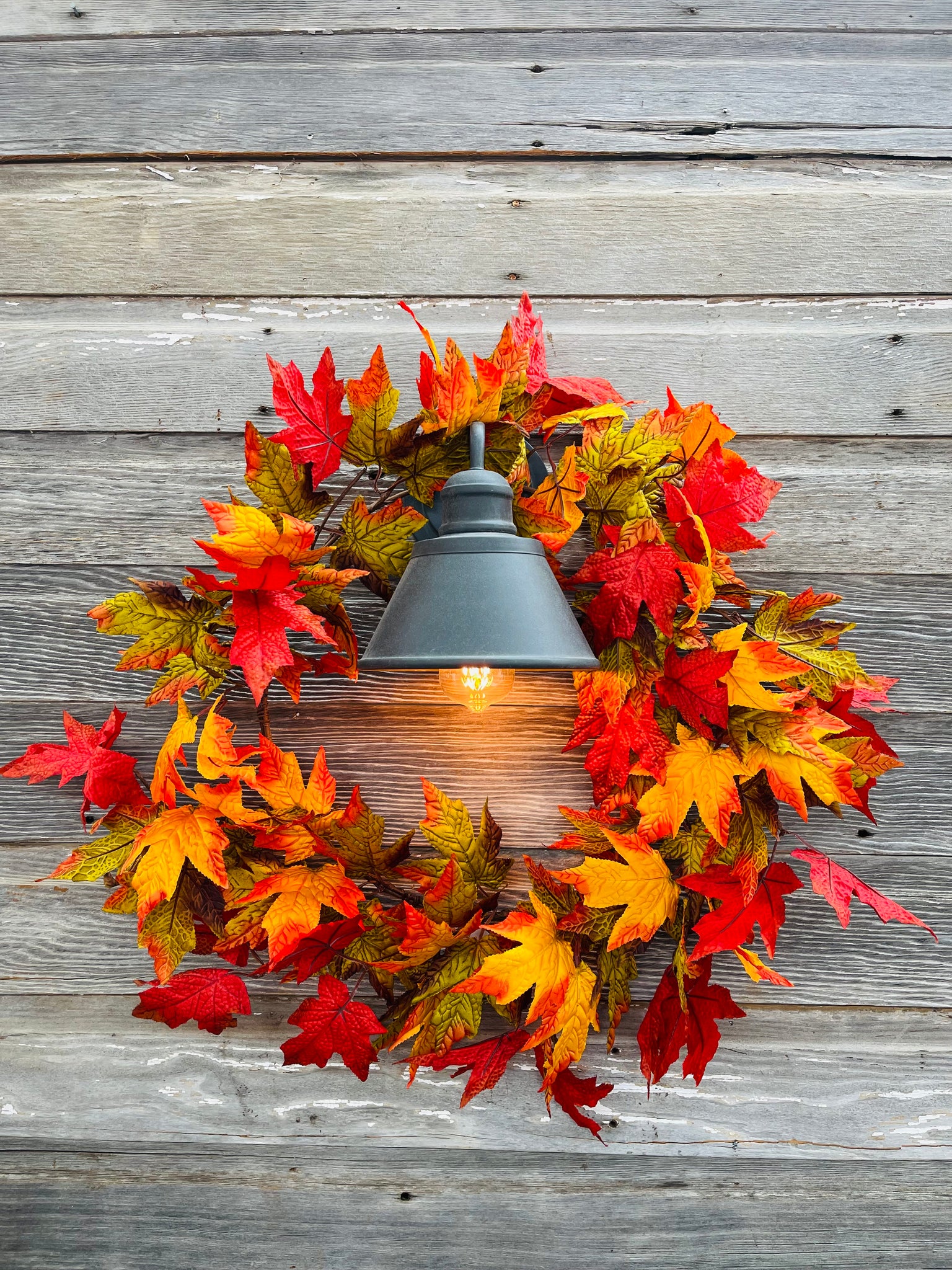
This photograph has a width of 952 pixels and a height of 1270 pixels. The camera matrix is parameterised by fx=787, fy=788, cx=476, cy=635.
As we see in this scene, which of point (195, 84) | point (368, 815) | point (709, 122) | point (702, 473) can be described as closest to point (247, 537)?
point (368, 815)

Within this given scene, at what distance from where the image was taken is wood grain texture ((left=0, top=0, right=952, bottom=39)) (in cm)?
100

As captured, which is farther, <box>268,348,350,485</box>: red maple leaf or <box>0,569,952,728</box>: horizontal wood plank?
<box>0,569,952,728</box>: horizontal wood plank

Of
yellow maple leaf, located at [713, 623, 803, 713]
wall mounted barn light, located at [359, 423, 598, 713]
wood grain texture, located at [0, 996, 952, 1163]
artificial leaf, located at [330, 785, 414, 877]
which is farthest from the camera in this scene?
wood grain texture, located at [0, 996, 952, 1163]

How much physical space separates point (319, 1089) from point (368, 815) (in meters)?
0.39

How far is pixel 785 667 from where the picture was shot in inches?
30.5

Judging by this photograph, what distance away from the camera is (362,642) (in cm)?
99

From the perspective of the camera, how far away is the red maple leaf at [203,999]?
3.03 ft

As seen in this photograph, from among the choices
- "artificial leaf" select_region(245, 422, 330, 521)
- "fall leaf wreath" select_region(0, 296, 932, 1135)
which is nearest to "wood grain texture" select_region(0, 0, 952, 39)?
"fall leaf wreath" select_region(0, 296, 932, 1135)

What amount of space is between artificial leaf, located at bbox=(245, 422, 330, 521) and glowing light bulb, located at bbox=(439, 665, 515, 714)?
9.5 inches

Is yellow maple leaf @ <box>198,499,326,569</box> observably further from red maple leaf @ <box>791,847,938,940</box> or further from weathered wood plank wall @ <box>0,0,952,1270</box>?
red maple leaf @ <box>791,847,938,940</box>

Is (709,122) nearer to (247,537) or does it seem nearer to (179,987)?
(247,537)

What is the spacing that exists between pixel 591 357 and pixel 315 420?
0.38 m

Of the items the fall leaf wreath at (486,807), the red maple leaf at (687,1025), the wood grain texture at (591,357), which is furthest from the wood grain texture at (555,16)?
the red maple leaf at (687,1025)

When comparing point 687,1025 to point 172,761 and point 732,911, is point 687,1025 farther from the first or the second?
point 172,761
